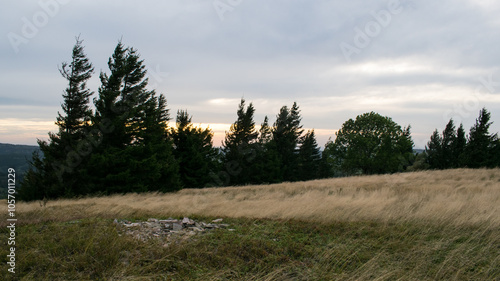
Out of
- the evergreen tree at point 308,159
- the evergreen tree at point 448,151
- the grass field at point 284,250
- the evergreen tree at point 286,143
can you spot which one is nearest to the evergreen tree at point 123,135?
the grass field at point 284,250

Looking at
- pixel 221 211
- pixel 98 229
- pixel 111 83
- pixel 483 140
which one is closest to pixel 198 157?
pixel 111 83

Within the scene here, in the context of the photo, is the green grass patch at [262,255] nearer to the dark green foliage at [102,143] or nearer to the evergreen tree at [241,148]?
the dark green foliage at [102,143]

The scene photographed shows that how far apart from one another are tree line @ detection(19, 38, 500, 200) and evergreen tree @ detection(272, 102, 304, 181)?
0.64 ft

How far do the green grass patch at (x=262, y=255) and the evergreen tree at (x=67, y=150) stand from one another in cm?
1802

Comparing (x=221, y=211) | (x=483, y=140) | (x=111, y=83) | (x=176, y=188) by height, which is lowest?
(x=176, y=188)

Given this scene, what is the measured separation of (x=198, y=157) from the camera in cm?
3509

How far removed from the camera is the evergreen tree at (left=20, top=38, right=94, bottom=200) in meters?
21.2

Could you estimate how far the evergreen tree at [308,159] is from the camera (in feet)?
179

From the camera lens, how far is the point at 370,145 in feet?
134

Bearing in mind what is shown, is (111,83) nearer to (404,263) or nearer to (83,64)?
(83,64)

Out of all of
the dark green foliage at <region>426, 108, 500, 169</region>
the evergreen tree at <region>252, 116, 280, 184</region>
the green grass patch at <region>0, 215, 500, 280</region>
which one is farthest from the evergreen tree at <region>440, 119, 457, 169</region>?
the green grass patch at <region>0, 215, 500, 280</region>

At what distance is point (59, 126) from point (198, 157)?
1557cm

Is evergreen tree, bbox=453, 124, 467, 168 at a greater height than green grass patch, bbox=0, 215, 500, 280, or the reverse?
evergreen tree, bbox=453, 124, 467, 168

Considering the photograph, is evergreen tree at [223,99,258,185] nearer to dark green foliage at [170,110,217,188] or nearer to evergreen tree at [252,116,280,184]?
evergreen tree at [252,116,280,184]
